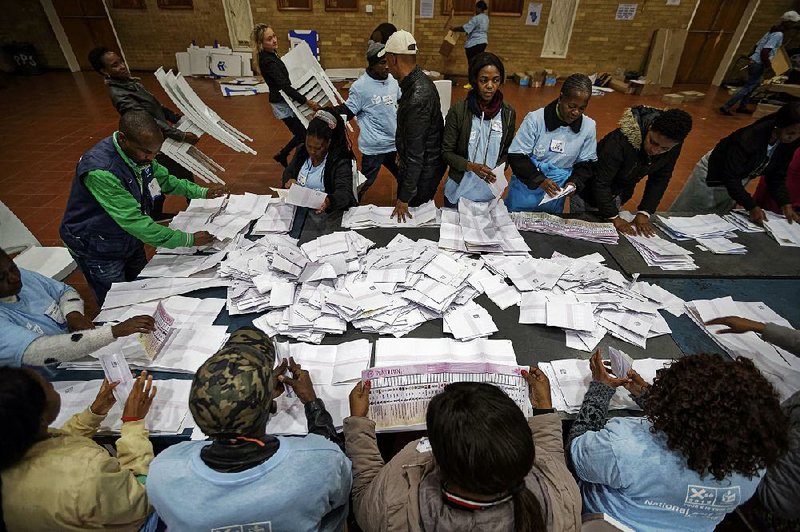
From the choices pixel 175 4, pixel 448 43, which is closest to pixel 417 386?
pixel 448 43

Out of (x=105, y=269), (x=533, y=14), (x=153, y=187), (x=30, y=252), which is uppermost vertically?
(x=533, y=14)

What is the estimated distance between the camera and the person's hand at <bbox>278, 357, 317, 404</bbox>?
58.6 inches

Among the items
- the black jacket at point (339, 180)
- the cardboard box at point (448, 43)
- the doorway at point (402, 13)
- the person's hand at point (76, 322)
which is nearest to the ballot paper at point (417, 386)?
the person's hand at point (76, 322)

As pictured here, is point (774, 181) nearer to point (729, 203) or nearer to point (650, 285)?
point (729, 203)

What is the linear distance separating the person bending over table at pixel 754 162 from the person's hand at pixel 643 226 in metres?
0.76

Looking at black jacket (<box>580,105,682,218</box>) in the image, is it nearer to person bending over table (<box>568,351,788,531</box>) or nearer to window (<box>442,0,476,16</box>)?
person bending over table (<box>568,351,788,531</box>)

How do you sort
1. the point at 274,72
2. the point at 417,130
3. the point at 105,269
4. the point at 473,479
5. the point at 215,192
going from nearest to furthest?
the point at 473,479 < the point at 105,269 < the point at 417,130 < the point at 215,192 < the point at 274,72

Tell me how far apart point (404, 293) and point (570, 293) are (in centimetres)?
87

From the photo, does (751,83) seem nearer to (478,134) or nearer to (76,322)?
(478,134)

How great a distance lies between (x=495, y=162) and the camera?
279 centimetres

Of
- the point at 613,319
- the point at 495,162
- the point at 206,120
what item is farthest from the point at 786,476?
the point at 206,120

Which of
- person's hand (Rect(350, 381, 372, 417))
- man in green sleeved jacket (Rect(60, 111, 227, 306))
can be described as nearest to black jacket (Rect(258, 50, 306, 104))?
man in green sleeved jacket (Rect(60, 111, 227, 306))

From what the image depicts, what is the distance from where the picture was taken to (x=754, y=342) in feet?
6.22

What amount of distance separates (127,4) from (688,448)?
37.8ft
